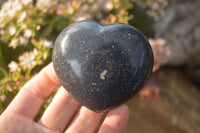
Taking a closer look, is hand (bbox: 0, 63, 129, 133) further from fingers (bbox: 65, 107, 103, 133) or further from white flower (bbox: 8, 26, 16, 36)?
white flower (bbox: 8, 26, 16, 36)

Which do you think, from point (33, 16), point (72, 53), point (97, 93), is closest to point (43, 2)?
point (33, 16)

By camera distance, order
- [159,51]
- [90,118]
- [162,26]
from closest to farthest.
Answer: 1. [90,118]
2. [159,51]
3. [162,26]

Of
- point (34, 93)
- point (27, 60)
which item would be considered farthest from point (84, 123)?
point (27, 60)

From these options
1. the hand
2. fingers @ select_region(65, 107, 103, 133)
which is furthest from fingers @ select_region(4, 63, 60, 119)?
fingers @ select_region(65, 107, 103, 133)

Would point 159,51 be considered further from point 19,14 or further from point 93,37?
point 19,14

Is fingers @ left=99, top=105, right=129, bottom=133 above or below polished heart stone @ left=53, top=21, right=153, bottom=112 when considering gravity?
below
